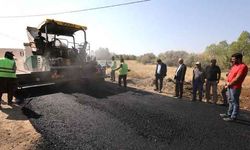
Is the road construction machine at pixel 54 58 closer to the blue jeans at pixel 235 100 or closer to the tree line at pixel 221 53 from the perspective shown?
the blue jeans at pixel 235 100

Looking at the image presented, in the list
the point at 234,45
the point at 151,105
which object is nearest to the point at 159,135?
the point at 151,105

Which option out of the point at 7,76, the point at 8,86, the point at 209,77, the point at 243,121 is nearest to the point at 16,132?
the point at 8,86

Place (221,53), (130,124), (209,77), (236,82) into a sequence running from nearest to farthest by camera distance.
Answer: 1. (130,124)
2. (236,82)
3. (209,77)
4. (221,53)

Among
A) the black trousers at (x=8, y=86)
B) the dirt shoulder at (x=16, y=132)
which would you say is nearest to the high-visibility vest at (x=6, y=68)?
the black trousers at (x=8, y=86)

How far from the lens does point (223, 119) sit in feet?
21.3

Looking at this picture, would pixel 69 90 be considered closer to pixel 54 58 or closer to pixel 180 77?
pixel 54 58

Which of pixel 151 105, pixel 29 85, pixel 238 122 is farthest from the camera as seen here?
pixel 29 85

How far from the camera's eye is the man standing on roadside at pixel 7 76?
7887mm

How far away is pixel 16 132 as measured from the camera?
5488 mm

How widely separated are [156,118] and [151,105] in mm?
1535

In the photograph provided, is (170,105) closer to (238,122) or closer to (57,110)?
(238,122)

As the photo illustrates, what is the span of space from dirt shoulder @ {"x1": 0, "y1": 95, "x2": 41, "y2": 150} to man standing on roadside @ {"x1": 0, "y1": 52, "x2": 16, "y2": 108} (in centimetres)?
89

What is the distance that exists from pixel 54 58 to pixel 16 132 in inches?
215

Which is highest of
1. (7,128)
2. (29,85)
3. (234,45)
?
(234,45)
